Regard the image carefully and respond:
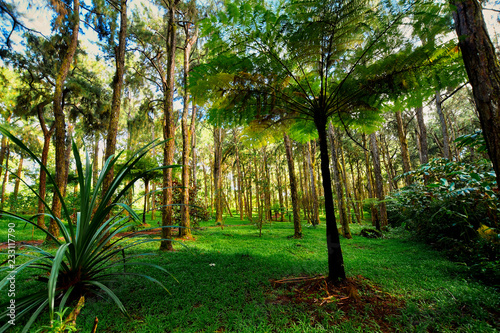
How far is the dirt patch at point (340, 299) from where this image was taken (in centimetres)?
211

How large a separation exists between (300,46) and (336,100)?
3.23ft

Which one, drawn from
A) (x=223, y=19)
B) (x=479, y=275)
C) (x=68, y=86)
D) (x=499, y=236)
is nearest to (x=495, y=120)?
(x=499, y=236)

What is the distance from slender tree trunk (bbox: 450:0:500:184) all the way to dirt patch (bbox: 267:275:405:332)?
5.69 ft

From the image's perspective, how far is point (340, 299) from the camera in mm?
2443

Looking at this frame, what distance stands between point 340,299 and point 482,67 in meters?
Answer: 2.88

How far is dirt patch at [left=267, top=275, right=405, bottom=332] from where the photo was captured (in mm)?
2115

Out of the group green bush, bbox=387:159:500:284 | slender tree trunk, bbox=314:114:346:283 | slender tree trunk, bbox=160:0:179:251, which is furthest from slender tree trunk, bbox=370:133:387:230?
slender tree trunk, bbox=160:0:179:251

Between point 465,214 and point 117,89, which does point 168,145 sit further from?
point 465,214

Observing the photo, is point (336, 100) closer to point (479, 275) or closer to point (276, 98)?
point (276, 98)

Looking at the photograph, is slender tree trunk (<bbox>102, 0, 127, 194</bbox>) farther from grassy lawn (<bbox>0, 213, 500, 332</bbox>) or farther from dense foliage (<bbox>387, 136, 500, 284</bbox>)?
dense foliage (<bbox>387, 136, 500, 284</bbox>)

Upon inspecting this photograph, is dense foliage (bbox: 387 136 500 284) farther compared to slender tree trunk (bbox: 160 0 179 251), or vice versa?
slender tree trunk (bbox: 160 0 179 251)

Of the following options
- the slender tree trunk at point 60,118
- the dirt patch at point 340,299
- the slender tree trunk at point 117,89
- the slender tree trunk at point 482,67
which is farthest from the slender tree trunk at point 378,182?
the slender tree trunk at point 60,118

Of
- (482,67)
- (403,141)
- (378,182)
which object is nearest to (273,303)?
(482,67)

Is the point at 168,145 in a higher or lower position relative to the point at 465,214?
higher
